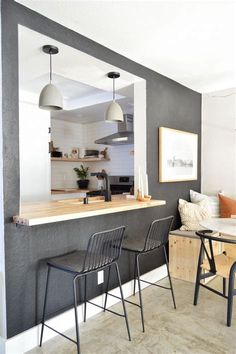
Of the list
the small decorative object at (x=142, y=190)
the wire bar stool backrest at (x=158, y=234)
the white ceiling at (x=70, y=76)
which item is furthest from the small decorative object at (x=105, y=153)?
the wire bar stool backrest at (x=158, y=234)

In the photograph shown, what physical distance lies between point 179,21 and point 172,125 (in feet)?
4.78

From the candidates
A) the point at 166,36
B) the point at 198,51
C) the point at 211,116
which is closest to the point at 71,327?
the point at 166,36

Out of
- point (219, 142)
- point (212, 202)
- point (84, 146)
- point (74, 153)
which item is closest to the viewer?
A: point (212, 202)

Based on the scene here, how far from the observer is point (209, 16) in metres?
2.03

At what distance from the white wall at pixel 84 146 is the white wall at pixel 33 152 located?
1.37 metres

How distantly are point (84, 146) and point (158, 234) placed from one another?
3371mm

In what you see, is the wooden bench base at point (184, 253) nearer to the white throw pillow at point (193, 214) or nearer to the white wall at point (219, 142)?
the white throw pillow at point (193, 214)

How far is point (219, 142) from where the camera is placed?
3.87 meters

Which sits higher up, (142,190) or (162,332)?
(142,190)

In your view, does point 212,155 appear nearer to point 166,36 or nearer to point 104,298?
point 166,36

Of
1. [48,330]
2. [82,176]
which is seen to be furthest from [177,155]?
[82,176]

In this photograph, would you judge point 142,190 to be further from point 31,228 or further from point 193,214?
point 31,228

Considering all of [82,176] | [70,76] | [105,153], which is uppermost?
[70,76]

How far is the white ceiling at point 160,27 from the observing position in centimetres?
189
